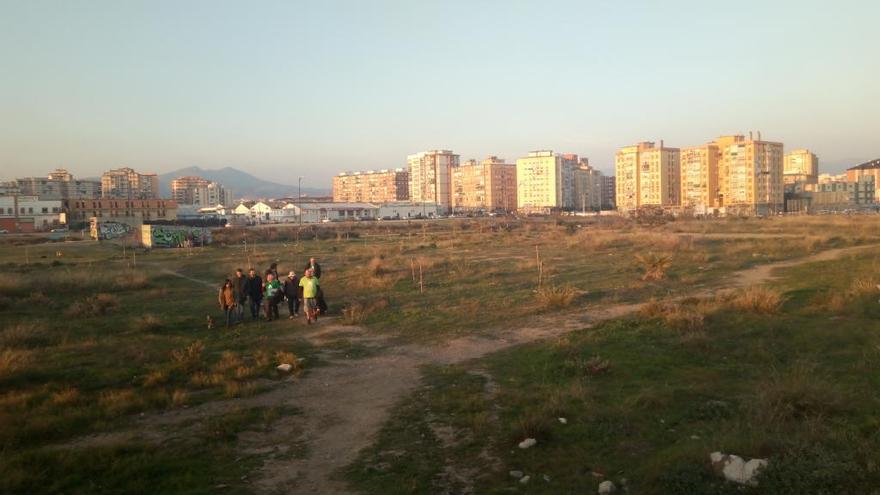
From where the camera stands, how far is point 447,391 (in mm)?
9367

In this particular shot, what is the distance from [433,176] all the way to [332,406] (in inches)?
6557

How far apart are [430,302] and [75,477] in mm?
12698

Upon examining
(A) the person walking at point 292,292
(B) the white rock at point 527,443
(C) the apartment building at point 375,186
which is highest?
(C) the apartment building at point 375,186

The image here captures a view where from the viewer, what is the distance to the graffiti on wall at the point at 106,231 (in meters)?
64.4

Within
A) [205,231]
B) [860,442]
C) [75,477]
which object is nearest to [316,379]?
[75,477]

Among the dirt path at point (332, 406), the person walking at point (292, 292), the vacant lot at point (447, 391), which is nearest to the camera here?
the vacant lot at point (447, 391)

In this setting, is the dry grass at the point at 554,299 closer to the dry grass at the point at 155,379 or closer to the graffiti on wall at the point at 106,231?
the dry grass at the point at 155,379

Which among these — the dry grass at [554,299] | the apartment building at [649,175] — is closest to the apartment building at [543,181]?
the apartment building at [649,175]

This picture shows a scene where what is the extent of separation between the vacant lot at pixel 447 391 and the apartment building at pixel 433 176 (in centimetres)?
15456

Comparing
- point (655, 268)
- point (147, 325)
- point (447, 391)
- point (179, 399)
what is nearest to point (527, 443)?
point (447, 391)

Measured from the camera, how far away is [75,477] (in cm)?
641

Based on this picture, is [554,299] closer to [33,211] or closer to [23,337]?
[23,337]

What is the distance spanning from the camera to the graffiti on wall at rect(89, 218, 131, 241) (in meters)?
64.4

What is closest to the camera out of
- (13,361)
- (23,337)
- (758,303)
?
(13,361)
